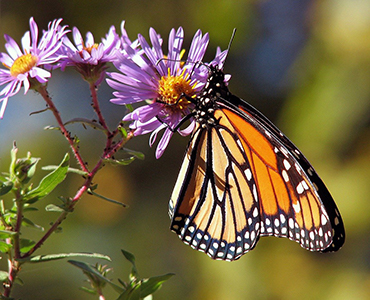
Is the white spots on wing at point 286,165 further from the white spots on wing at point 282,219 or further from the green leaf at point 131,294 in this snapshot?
the green leaf at point 131,294

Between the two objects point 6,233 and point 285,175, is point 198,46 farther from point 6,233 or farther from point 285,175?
point 6,233

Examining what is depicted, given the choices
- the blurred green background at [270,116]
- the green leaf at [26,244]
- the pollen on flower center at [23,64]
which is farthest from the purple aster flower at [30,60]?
the blurred green background at [270,116]

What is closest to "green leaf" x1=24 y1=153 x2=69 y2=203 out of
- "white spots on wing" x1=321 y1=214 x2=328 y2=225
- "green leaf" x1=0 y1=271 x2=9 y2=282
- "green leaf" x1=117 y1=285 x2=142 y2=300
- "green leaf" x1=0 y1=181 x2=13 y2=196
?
"green leaf" x1=0 y1=181 x2=13 y2=196

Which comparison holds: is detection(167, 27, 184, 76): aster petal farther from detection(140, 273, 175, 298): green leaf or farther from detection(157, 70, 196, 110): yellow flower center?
detection(140, 273, 175, 298): green leaf

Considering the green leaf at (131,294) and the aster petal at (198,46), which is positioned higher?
the aster petal at (198,46)

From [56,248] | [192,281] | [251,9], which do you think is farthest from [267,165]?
[251,9]

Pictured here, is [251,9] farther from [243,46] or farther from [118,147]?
[118,147]

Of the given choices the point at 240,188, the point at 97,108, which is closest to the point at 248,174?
the point at 240,188
